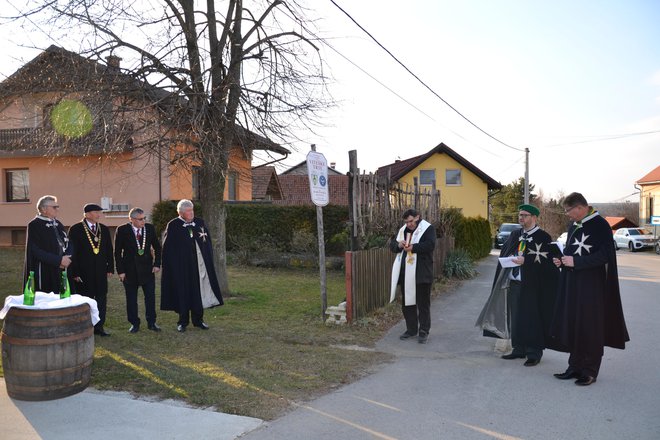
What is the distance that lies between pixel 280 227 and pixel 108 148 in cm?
891

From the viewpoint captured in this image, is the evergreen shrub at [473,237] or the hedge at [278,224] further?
the evergreen shrub at [473,237]

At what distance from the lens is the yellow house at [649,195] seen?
41250 mm

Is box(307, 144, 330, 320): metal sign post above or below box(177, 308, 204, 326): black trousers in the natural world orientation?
above

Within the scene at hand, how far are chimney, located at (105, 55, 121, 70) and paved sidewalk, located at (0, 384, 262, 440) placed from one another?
6.37m

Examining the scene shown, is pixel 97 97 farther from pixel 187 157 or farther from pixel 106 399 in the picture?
pixel 106 399

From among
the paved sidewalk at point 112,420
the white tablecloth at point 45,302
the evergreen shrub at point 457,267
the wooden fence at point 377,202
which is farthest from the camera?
the evergreen shrub at point 457,267

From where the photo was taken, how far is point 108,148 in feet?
33.9

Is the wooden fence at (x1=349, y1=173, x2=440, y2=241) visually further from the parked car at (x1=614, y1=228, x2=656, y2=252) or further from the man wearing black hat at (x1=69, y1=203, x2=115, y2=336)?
the parked car at (x1=614, y1=228, x2=656, y2=252)

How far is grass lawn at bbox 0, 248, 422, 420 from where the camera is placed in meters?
5.33

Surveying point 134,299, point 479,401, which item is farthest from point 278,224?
point 479,401

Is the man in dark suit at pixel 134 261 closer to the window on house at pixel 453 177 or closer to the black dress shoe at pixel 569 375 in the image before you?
the black dress shoe at pixel 569 375

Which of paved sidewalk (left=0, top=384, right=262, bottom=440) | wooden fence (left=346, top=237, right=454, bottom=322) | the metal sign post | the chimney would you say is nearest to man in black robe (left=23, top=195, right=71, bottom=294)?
paved sidewalk (left=0, top=384, right=262, bottom=440)

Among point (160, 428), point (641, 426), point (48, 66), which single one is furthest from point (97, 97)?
point (641, 426)

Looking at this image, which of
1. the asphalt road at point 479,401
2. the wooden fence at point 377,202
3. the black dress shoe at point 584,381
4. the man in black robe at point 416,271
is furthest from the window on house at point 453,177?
the black dress shoe at point 584,381
